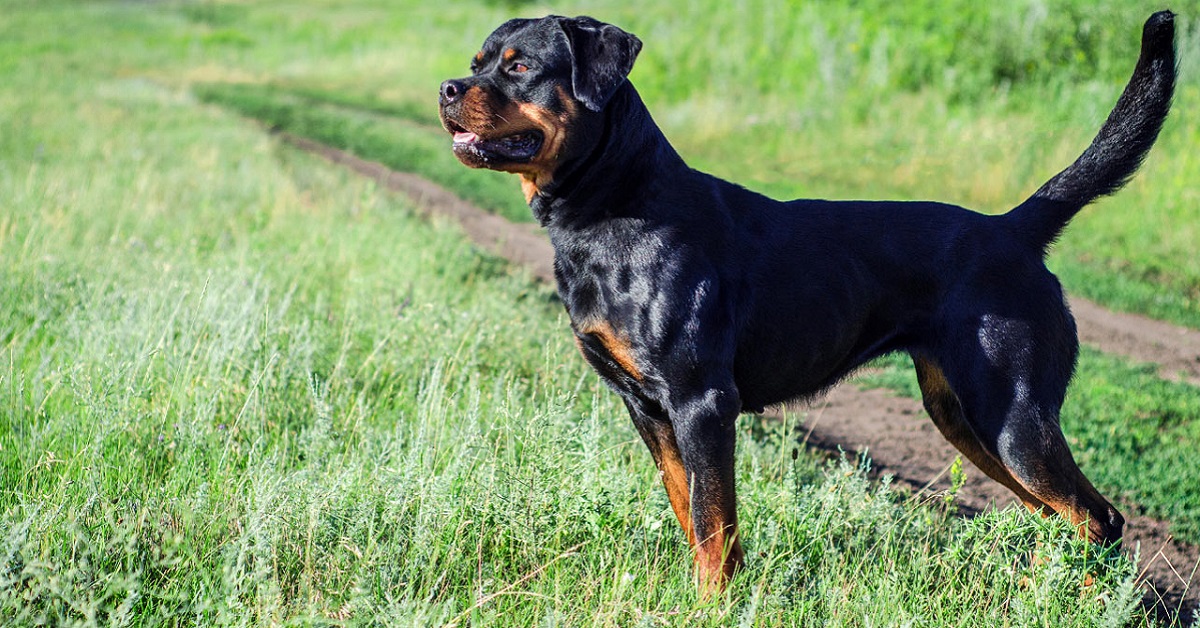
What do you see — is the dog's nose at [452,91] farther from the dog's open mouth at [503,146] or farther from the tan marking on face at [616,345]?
the tan marking on face at [616,345]

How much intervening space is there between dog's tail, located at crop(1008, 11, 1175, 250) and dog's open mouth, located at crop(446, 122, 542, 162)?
165 cm

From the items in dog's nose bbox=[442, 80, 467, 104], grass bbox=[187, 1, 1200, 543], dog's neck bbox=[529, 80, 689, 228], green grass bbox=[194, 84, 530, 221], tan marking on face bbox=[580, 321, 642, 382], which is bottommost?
green grass bbox=[194, 84, 530, 221]

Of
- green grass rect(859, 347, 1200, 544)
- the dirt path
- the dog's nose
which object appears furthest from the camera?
green grass rect(859, 347, 1200, 544)

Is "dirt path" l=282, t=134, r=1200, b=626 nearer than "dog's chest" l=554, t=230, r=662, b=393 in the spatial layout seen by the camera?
No

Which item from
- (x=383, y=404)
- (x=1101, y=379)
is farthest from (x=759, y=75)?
(x=383, y=404)

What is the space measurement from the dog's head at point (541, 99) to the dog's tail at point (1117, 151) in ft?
4.88

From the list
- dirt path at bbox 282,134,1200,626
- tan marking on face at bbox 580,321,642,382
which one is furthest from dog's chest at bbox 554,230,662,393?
dirt path at bbox 282,134,1200,626

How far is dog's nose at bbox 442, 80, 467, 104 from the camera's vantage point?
331cm

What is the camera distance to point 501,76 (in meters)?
3.44

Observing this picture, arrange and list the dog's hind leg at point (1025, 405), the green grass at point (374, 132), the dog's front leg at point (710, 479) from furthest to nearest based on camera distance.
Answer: the green grass at point (374, 132), the dog's hind leg at point (1025, 405), the dog's front leg at point (710, 479)

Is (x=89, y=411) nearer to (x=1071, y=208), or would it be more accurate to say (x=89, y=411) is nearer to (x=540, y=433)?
(x=540, y=433)

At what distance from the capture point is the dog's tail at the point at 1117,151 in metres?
3.40

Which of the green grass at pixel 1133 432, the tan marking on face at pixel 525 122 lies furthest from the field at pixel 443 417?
the tan marking on face at pixel 525 122

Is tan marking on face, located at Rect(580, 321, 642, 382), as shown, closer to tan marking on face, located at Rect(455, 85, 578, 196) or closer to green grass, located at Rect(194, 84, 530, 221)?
tan marking on face, located at Rect(455, 85, 578, 196)
